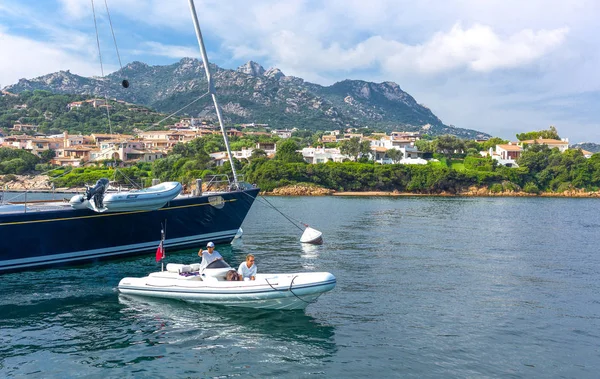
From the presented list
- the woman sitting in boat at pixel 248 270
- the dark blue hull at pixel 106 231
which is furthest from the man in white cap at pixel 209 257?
the dark blue hull at pixel 106 231

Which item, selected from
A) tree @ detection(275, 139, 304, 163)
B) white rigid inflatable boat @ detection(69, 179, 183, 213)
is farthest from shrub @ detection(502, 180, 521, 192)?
white rigid inflatable boat @ detection(69, 179, 183, 213)

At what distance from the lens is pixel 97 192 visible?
2034 centimetres

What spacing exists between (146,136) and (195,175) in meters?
69.6

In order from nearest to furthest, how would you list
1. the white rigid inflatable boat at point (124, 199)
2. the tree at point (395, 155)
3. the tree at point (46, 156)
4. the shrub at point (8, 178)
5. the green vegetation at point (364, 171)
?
1. the white rigid inflatable boat at point (124, 199)
2. the green vegetation at point (364, 171)
3. the shrub at point (8, 178)
4. the tree at point (46, 156)
5. the tree at point (395, 155)

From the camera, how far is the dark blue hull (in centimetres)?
1955

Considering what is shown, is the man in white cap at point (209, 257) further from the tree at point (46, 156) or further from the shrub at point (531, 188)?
the tree at point (46, 156)

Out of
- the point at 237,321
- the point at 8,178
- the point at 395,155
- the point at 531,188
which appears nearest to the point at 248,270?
the point at 237,321

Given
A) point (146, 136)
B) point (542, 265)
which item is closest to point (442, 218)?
point (542, 265)

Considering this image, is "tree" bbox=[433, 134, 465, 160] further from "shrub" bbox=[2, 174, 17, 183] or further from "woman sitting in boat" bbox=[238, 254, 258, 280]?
"woman sitting in boat" bbox=[238, 254, 258, 280]

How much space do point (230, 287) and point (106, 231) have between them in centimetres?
941

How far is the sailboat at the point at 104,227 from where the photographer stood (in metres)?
19.6

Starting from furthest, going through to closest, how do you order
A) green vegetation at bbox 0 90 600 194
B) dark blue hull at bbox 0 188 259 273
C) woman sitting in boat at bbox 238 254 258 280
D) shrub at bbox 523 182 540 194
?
shrub at bbox 523 182 540 194
green vegetation at bbox 0 90 600 194
dark blue hull at bbox 0 188 259 273
woman sitting in boat at bbox 238 254 258 280

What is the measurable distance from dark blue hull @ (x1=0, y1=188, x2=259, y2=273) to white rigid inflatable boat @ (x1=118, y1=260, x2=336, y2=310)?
5.35 metres

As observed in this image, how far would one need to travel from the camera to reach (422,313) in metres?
15.6
